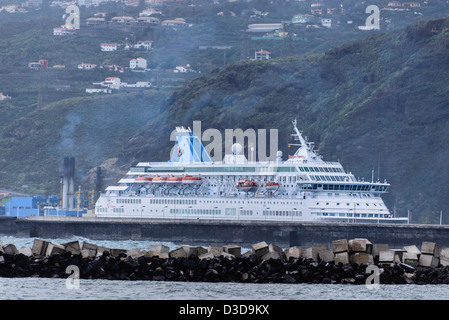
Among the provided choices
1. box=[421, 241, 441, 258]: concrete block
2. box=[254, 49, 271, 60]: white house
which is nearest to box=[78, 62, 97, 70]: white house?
box=[254, 49, 271, 60]: white house

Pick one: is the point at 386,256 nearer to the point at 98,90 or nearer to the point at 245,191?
the point at 245,191

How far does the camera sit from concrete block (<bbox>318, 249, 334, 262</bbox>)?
44.4 m

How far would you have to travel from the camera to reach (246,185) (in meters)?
75.6

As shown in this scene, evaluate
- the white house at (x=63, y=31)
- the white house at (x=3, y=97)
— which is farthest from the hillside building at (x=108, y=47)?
the white house at (x=3, y=97)

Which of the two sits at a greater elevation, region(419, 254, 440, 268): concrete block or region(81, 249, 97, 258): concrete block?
region(81, 249, 97, 258): concrete block

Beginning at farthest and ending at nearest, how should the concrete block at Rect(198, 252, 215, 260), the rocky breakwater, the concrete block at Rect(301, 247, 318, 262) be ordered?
the concrete block at Rect(301, 247, 318, 262), the concrete block at Rect(198, 252, 215, 260), the rocky breakwater

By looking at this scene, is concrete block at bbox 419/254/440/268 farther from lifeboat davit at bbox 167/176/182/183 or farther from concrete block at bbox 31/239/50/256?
lifeboat davit at bbox 167/176/182/183

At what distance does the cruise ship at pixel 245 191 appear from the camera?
72.6m

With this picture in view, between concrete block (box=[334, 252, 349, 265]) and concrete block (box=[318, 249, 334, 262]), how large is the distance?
26 cm

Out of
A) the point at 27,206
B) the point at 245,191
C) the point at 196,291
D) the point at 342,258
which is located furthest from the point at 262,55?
the point at 196,291

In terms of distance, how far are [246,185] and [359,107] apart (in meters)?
42.6
